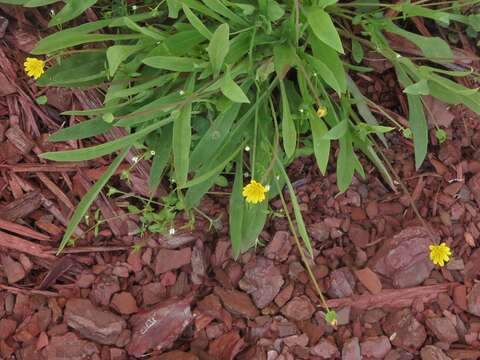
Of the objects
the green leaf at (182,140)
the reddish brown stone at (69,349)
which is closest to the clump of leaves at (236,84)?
the green leaf at (182,140)

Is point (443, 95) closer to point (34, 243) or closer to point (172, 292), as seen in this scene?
point (172, 292)

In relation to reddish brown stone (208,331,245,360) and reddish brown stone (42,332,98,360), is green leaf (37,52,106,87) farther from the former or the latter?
reddish brown stone (208,331,245,360)

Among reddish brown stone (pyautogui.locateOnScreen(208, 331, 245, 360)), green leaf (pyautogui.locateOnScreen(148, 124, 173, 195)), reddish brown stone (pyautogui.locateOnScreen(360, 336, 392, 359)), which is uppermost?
green leaf (pyautogui.locateOnScreen(148, 124, 173, 195))

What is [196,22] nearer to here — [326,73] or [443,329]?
[326,73]

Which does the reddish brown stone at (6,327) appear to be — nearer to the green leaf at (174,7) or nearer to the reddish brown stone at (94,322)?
the reddish brown stone at (94,322)

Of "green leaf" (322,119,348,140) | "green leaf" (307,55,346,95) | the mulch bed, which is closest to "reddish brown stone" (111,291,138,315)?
the mulch bed

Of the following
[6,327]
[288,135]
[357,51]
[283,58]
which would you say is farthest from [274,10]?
[6,327]
